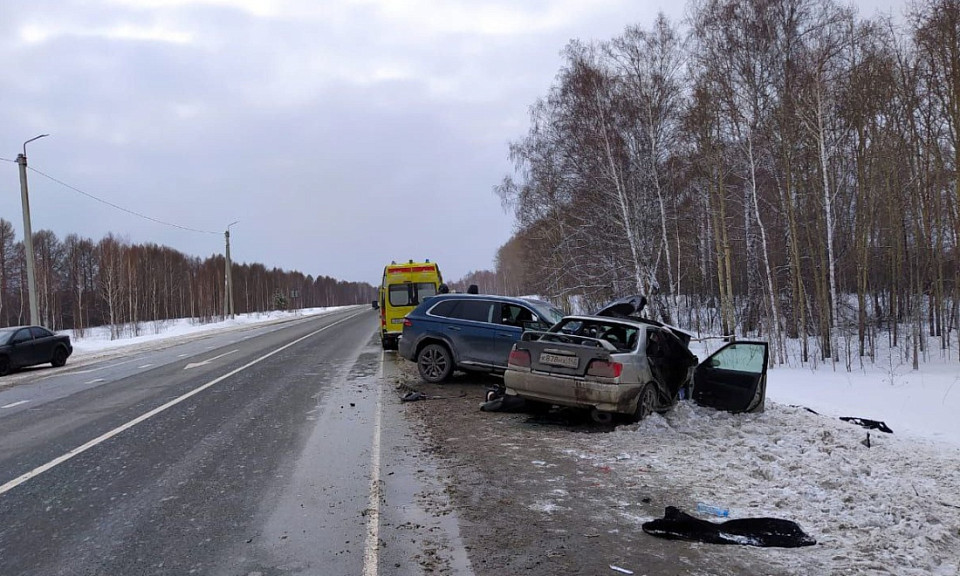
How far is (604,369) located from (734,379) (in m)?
2.13

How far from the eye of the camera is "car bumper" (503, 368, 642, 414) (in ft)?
23.1

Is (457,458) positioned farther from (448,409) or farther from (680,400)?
(680,400)

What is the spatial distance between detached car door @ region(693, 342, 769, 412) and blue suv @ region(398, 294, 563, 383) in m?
3.11

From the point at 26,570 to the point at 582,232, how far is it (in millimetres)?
20337

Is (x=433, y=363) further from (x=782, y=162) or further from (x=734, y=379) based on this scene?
(x=782, y=162)

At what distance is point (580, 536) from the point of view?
400 centimetres

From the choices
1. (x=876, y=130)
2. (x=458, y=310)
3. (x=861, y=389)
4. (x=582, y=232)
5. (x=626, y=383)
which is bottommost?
(x=861, y=389)

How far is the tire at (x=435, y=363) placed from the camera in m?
11.2

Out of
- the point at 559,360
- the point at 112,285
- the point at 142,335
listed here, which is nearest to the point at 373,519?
the point at 559,360

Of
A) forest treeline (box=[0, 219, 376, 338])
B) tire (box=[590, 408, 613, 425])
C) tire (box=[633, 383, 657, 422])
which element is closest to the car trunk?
tire (box=[590, 408, 613, 425])

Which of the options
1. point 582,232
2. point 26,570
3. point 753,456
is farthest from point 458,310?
point 582,232

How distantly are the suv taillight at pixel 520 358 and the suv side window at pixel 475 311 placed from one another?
297 centimetres

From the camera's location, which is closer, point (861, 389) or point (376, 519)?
point (376, 519)

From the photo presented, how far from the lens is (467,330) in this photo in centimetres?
1095
